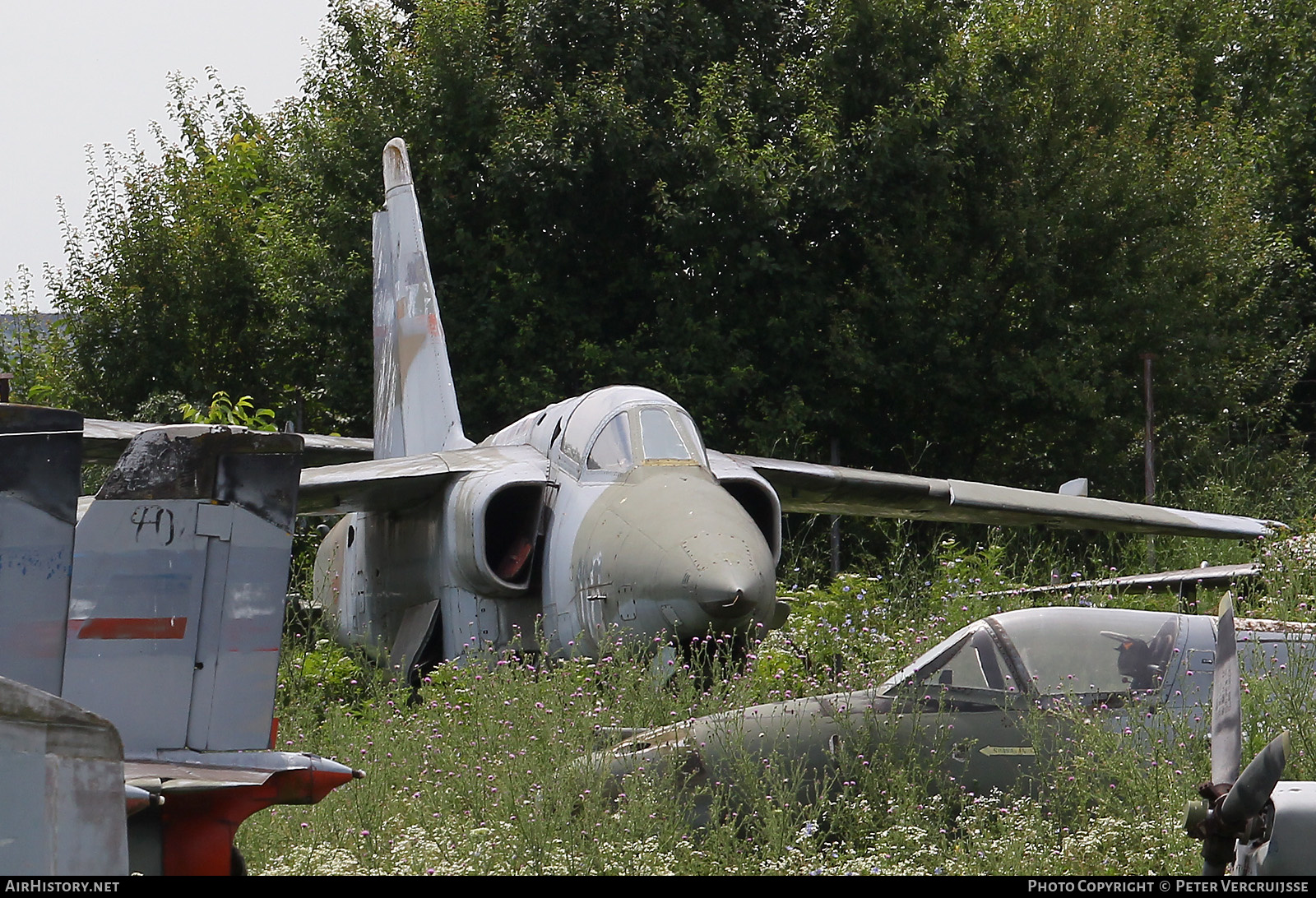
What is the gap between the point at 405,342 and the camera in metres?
14.1

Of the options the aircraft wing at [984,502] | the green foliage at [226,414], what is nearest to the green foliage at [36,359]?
the green foliage at [226,414]

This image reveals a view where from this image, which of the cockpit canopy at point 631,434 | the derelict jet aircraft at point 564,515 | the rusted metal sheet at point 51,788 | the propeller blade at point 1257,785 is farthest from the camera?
the cockpit canopy at point 631,434

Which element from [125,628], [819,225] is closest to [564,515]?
[125,628]

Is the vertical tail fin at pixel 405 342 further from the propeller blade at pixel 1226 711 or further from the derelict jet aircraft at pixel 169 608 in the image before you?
the propeller blade at pixel 1226 711

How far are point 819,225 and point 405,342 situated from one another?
8538 millimetres

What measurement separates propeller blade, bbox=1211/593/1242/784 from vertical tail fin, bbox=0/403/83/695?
369 cm

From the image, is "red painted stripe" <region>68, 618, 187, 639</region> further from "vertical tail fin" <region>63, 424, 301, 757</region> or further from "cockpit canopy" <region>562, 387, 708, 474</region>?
"cockpit canopy" <region>562, 387, 708, 474</region>

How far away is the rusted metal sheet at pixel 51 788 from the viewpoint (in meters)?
2.91

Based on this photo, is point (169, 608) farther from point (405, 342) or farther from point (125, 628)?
point (405, 342)

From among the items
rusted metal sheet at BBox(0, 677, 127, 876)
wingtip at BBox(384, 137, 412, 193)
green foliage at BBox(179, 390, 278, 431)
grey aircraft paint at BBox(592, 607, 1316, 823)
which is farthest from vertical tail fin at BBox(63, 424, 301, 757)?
wingtip at BBox(384, 137, 412, 193)

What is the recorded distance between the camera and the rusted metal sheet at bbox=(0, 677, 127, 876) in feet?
9.55

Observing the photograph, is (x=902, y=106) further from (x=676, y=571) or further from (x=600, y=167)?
(x=676, y=571)

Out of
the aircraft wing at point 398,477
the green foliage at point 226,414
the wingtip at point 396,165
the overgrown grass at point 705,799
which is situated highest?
the wingtip at point 396,165
